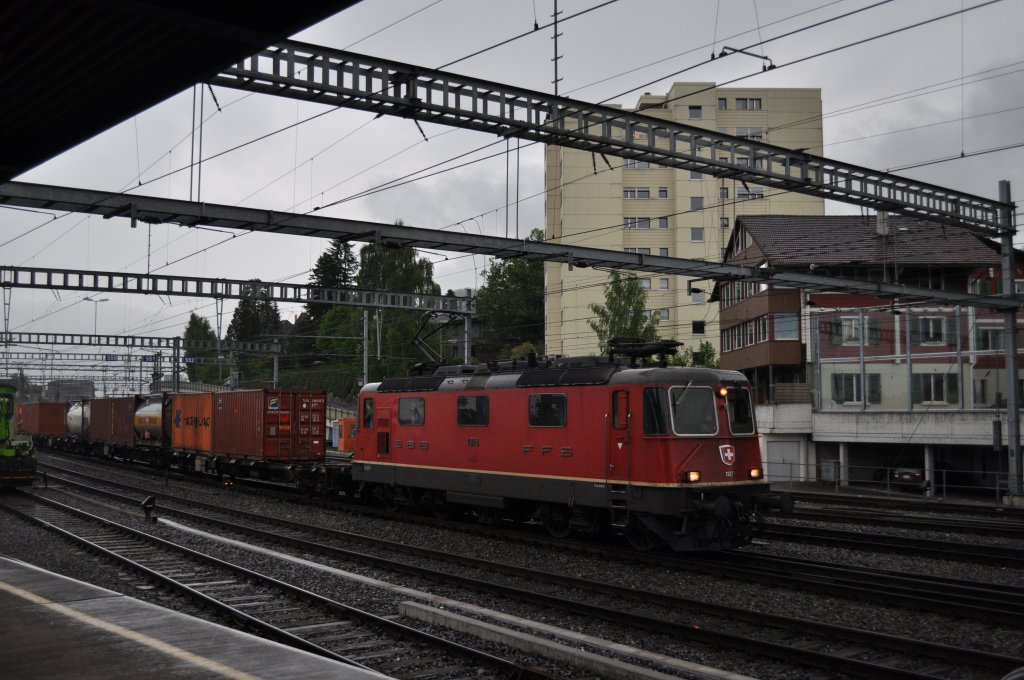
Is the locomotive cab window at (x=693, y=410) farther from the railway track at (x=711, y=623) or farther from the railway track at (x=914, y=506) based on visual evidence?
the railway track at (x=914, y=506)

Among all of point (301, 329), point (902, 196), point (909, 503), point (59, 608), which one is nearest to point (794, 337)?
point (909, 503)

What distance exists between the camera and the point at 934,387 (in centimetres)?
3422

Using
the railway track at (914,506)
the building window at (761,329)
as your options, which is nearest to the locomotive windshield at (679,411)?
the railway track at (914,506)

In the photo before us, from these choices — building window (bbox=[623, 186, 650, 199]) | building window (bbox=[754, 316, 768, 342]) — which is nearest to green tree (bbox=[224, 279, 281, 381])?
building window (bbox=[623, 186, 650, 199])

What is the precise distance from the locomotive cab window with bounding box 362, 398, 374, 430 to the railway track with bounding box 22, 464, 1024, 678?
20.7ft

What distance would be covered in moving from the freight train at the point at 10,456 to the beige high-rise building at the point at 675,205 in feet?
127

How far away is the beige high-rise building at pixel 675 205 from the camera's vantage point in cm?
6178

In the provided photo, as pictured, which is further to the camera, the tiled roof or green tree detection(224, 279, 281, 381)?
green tree detection(224, 279, 281, 381)

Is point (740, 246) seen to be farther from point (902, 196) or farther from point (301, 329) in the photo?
point (301, 329)

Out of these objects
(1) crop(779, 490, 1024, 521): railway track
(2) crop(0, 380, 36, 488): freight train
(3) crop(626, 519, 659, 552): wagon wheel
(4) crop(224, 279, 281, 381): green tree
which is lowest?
(1) crop(779, 490, 1024, 521): railway track

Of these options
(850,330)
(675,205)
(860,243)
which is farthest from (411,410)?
→ (675,205)

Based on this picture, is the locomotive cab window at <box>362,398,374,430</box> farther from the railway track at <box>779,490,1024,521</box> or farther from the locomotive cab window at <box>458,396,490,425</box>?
the railway track at <box>779,490,1024,521</box>

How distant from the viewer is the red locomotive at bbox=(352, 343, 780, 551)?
14.4m

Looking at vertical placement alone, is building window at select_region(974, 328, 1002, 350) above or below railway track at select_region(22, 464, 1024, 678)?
above
